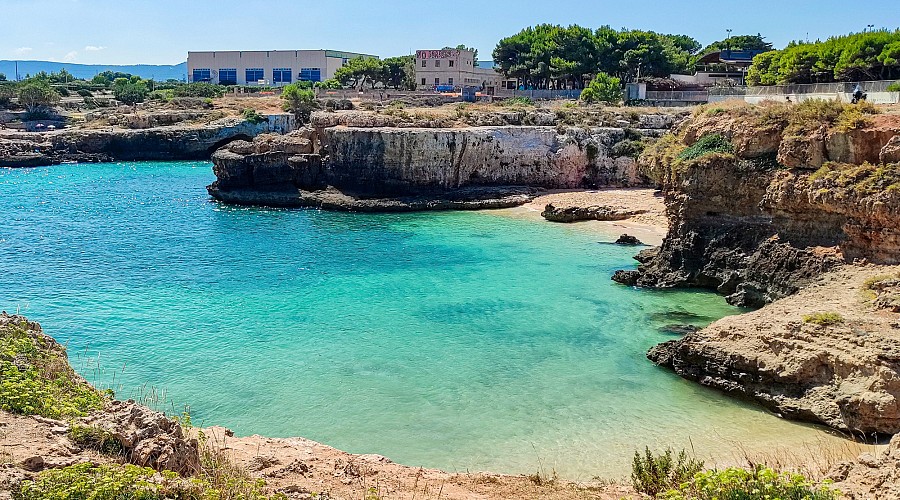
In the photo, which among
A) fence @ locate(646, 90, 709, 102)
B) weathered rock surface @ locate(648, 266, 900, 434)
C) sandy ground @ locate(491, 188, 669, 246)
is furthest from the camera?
fence @ locate(646, 90, 709, 102)

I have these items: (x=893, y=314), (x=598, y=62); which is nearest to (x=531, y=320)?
(x=893, y=314)

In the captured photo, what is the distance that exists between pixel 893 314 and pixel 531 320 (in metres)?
10.6

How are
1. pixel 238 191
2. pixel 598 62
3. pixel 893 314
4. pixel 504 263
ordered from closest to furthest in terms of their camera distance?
pixel 893 314, pixel 504 263, pixel 238 191, pixel 598 62

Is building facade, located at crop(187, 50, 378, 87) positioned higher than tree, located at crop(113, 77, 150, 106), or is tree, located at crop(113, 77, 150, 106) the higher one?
building facade, located at crop(187, 50, 378, 87)

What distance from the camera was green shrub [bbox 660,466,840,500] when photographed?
9148mm

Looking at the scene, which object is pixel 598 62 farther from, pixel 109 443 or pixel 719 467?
pixel 109 443

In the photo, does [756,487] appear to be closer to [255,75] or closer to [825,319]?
[825,319]

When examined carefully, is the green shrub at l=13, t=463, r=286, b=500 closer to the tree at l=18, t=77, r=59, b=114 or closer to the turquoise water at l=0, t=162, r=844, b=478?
the turquoise water at l=0, t=162, r=844, b=478

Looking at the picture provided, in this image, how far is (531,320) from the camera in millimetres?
24156

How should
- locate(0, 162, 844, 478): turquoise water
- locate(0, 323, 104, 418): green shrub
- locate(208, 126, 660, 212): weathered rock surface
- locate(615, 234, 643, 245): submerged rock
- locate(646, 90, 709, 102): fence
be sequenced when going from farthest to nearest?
locate(646, 90, 709, 102): fence → locate(208, 126, 660, 212): weathered rock surface → locate(615, 234, 643, 245): submerged rock → locate(0, 162, 844, 478): turquoise water → locate(0, 323, 104, 418): green shrub

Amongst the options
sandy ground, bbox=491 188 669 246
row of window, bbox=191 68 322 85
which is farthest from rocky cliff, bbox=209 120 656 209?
row of window, bbox=191 68 322 85

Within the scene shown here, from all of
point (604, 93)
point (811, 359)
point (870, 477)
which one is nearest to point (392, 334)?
point (811, 359)

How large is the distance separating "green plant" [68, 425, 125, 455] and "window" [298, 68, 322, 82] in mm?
126214

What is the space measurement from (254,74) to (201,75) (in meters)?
10.4
